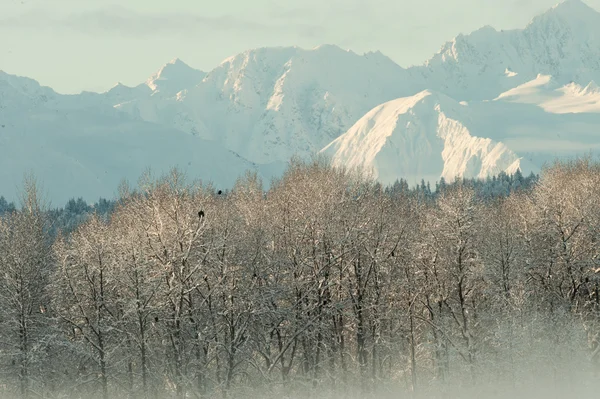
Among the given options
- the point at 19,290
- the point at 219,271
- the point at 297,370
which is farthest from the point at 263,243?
the point at 19,290

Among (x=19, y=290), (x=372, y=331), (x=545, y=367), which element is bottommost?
(x=545, y=367)

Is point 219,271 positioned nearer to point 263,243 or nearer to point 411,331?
point 263,243

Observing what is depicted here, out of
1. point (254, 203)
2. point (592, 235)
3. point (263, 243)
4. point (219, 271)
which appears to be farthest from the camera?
point (592, 235)

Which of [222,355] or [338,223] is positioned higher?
[338,223]

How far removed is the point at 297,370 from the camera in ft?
217

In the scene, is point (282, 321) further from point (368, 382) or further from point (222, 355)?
point (368, 382)

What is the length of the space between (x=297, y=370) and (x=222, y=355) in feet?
27.3

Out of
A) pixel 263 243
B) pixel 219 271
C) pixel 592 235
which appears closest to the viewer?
pixel 219 271

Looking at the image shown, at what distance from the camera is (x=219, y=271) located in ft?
193

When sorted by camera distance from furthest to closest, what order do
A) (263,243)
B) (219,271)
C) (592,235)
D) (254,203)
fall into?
(592,235), (254,203), (263,243), (219,271)

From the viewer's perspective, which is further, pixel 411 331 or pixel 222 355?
pixel 411 331

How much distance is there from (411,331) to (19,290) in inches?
1260

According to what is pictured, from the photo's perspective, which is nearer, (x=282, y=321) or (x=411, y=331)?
(x=282, y=321)

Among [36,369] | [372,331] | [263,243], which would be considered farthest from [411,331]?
[36,369]
